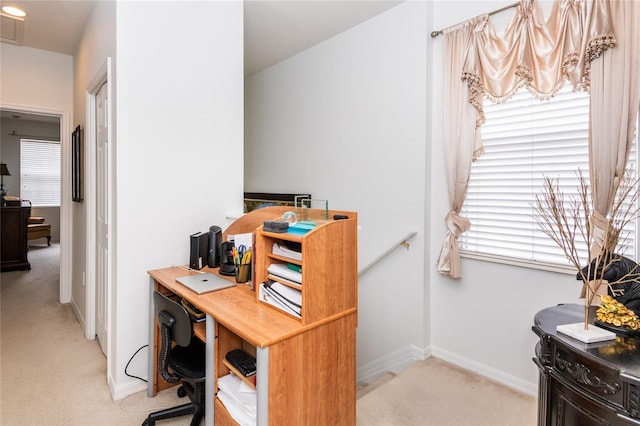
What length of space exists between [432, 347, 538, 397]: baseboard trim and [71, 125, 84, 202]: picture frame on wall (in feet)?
11.4

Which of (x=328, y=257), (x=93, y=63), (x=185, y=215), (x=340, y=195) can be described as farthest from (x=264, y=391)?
(x=93, y=63)

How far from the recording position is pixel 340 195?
342 cm

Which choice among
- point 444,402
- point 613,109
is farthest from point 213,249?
point 613,109

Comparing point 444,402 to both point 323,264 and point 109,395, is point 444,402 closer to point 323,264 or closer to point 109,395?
point 323,264

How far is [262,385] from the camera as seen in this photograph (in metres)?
1.27

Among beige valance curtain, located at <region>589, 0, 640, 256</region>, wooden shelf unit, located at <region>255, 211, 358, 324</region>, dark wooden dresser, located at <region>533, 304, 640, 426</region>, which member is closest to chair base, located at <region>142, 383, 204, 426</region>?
wooden shelf unit, located at <region>255, 211, 358, 324</region>

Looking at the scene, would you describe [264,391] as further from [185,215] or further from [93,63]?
[93,63]

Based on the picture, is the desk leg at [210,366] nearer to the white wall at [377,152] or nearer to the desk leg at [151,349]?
the desk leg at [151,349]

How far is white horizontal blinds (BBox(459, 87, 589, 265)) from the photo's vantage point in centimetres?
212

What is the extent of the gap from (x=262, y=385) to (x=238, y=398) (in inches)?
11.6

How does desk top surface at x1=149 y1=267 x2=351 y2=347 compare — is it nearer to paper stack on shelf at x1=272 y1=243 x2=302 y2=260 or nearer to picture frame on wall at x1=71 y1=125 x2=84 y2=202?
paper stack on shelf at x1=272 y1=243 x2=302 y2=260

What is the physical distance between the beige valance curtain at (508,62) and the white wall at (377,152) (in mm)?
230

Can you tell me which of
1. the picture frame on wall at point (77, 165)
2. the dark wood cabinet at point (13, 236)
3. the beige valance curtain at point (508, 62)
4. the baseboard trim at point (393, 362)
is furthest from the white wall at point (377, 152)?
the dark wood cabinet at point (13, 236)

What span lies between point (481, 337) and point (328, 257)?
169 centimetres
